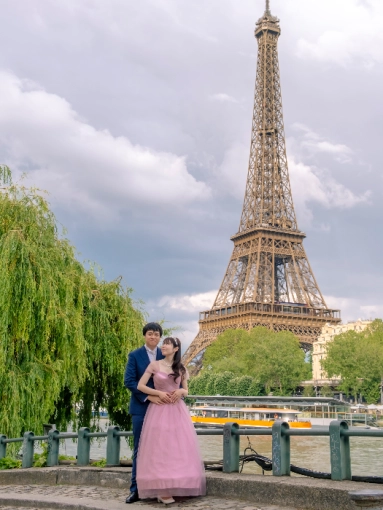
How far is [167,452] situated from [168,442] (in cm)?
9

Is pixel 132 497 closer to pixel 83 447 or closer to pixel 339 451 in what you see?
pixel 339 451

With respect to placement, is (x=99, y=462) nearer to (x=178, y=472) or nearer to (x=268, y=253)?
(x=178, y=472)

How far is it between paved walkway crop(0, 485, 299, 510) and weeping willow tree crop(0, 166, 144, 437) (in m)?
2.76

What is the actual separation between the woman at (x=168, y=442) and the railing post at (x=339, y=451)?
1260mm

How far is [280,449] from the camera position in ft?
22.0

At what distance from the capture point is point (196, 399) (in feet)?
214

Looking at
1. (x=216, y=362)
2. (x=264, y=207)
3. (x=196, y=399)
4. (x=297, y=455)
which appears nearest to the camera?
(x=297, y=455)

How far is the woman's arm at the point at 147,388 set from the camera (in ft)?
20.5

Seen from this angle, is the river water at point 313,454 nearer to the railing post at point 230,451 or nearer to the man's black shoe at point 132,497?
the railing post at point 230,451

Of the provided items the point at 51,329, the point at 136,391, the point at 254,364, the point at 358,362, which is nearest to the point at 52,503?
the point at 136,391

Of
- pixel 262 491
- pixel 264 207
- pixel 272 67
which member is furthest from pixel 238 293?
pixel 262 491

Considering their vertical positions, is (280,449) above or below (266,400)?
below

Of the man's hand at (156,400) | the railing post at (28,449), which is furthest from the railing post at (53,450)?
the man's hand at (156,400)

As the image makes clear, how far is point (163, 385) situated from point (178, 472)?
0.81 m
